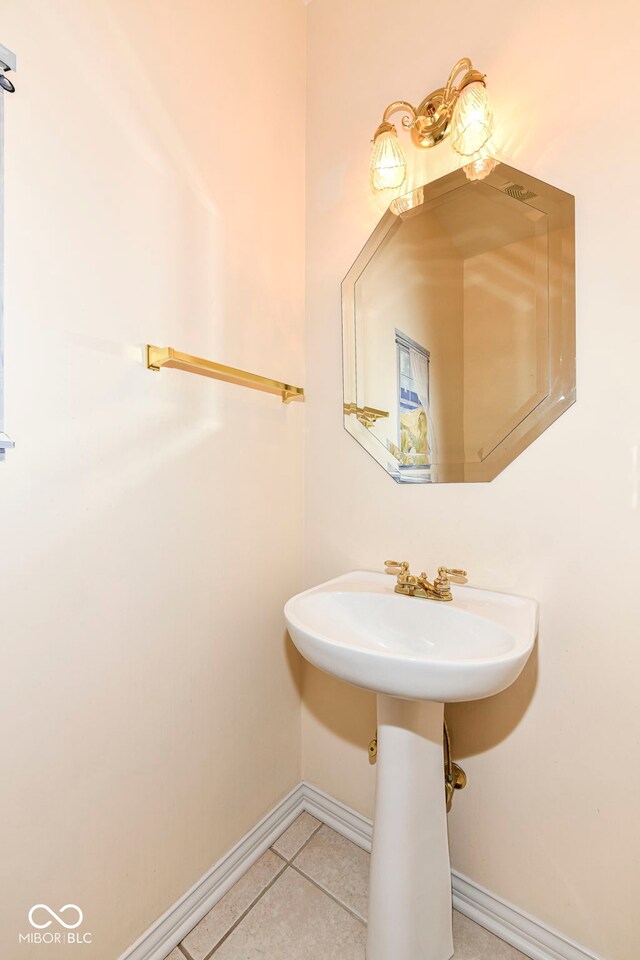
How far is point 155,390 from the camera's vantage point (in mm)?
967

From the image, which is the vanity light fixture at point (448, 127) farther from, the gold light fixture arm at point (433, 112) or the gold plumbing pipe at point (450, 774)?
the gold plumbing pipe at point (450, 774)

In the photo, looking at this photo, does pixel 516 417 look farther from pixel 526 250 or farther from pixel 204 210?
pixel 204 210

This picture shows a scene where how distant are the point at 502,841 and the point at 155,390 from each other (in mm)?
1342

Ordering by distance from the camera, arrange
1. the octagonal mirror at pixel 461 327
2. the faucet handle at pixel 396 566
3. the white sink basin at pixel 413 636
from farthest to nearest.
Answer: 1. the faucet handle at pixel 396 566
2. the octagonal mirror at pixel 461 327
3. the white sink basin at pixel 413 636

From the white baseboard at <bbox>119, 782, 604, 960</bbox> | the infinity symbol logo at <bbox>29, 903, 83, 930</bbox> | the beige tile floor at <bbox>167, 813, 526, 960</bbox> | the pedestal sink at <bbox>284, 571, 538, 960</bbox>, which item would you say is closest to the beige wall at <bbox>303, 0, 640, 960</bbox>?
the white baseboard at <bbox>119, 782, 604, 960</bbox>

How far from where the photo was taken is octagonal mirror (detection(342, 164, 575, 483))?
38.4 inches

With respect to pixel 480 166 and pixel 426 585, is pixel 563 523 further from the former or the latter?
pixel 480 166

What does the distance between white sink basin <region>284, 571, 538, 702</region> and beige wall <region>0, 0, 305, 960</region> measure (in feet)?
0.96

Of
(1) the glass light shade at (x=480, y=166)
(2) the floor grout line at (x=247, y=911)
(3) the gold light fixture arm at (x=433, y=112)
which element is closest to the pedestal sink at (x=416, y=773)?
(2) the floor grout line at (x=247, y=911)

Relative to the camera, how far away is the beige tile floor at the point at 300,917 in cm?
98

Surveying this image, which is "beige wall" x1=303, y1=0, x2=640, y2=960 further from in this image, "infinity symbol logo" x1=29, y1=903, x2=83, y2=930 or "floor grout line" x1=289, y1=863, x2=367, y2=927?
"infinity symbol logo" x1=29, y1=903, x2=83, y2=930

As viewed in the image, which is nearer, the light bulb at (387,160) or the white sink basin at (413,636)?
the white sink basin at (413,636)

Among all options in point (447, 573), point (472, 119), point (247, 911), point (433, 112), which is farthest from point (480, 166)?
point (247, 911)

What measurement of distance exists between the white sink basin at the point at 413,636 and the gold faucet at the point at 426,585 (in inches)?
0.7
